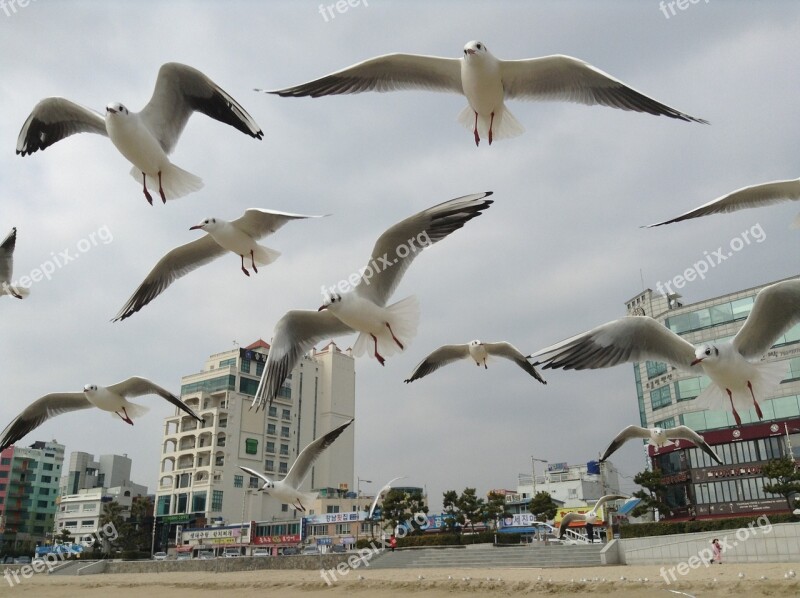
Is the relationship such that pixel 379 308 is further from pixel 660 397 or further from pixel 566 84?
pixel 660 397

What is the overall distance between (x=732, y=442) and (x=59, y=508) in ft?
248

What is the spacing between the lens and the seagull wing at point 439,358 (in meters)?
15.6

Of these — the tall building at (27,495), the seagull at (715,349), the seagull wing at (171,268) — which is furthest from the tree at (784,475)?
the tall building at (27,495)

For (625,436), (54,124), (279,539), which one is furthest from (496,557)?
(279,539)

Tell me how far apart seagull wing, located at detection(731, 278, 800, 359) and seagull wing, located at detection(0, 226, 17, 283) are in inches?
451

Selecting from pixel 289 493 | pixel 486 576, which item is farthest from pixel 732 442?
pixel 289 493

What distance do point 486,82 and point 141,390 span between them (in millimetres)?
8380

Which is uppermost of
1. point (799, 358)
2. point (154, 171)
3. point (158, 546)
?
point (799, 358)

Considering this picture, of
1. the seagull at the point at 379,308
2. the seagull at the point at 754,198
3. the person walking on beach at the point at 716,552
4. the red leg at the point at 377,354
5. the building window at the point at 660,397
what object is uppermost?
the building window at the point at 660,397

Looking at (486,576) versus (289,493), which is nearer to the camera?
(289,493)

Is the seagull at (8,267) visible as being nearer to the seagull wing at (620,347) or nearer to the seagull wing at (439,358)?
the seagull wing at (439,358)

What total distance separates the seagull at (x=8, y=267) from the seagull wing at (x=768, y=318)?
11.4 m

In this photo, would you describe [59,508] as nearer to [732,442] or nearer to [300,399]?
[300,399]

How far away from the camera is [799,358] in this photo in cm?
3666
